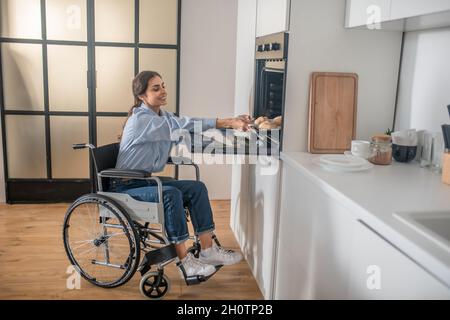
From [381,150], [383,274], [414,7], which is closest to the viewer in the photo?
[383,274]

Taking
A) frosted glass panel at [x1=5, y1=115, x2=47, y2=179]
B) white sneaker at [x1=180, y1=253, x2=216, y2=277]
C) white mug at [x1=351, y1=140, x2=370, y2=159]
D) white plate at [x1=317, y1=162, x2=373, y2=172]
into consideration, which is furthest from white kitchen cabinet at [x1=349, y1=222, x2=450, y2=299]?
frosted glass panel at [x1=5, y1=115, x2=47, y2=179]

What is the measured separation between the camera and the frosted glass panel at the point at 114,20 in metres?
3.74

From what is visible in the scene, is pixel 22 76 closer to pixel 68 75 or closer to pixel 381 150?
pixel 68 75

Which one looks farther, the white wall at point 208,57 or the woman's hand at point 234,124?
the white wall at point 208,57

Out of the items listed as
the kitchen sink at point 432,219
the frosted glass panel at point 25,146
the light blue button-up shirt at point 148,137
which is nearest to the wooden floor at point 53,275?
the frosted glass panel at point 25,146

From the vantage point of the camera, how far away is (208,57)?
3912 mm

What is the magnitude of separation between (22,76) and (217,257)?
2.25 meters

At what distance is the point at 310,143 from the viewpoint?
2160 mm

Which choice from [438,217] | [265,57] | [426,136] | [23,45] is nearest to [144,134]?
[265,57]

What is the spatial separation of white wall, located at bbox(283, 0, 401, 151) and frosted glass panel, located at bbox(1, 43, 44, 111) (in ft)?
8.03

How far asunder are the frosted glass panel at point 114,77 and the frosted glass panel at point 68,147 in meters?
0.24

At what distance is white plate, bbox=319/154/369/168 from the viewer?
Answer: 5.92 feet

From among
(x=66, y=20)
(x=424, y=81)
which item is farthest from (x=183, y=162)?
(x=66, y=20)

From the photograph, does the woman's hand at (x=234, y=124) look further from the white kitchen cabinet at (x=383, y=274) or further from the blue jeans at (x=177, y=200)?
the white kitchen cabinet at (x=383, y=274)
